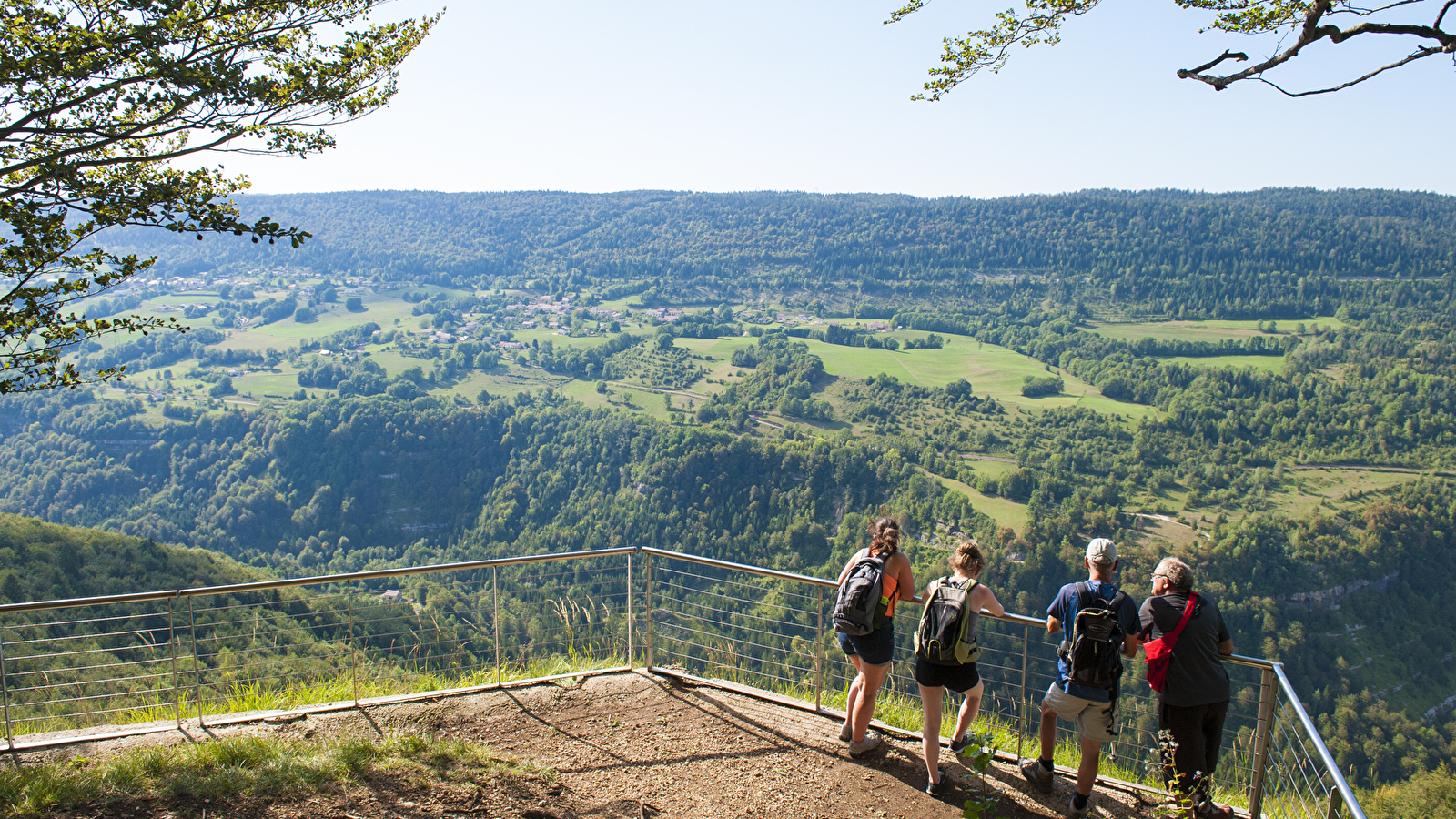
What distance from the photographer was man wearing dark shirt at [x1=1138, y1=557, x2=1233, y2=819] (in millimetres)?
3293

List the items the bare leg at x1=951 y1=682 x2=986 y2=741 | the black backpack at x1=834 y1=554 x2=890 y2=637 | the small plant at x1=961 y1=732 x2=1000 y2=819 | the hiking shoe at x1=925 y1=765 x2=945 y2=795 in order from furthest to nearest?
the bare leg at x1=951 y1=682 x2=986 y2=741
the black backpack at x1=834 y1=554 x2=890 y2=637
the hiking shoe at x1=925 y1=765 x2=945 y2=795
the small plant at x1=961 y1=732 x2=1000 y2=819

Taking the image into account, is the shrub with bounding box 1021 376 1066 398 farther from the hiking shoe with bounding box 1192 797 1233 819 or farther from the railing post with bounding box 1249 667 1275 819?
the hiking shoe with bounding box 1192 797 1233 819

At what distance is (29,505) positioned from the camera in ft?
182

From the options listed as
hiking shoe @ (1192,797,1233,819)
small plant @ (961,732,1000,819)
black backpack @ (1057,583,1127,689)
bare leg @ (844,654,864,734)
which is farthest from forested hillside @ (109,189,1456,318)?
hiking shoe @ (1192,797,1233,819)

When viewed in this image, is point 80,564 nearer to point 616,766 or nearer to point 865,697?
point 616,766

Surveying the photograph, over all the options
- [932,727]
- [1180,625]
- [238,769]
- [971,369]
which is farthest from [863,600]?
[971,369]

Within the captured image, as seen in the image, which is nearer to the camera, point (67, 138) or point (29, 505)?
→ point (67, 138)

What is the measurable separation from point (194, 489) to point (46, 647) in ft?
168

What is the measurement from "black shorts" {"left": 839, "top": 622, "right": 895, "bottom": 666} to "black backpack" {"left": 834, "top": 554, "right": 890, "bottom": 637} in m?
0.06

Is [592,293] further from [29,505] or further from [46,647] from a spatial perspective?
[46,647]

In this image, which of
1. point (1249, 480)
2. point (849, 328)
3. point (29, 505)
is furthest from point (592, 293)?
point (1249, 480)

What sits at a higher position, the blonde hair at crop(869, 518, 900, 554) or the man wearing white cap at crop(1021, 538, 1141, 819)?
the blonde hair at crop(869, 518, 900, 554)

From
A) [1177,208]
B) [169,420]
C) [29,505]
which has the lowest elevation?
[29,505]

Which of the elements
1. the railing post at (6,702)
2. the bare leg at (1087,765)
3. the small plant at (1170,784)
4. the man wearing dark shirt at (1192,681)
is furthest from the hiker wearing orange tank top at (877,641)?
the railing post at (6,702)
